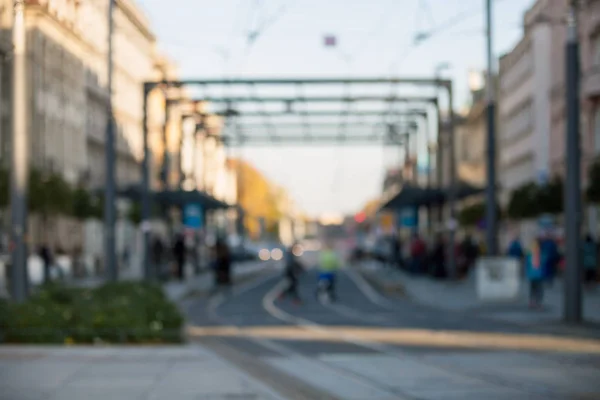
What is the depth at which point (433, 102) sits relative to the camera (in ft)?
174

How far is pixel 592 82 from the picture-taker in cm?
5588

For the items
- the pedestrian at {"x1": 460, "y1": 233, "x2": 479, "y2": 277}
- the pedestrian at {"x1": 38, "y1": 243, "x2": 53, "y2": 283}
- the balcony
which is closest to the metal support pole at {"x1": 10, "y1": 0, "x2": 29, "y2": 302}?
the pedestrian at {"x1": 38, "y1": 243, "x2": 53, "y2": 283}

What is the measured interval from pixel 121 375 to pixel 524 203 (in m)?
49.1

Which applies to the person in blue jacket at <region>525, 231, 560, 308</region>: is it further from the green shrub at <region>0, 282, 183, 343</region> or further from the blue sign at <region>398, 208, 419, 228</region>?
the blue sign at <region>398, 208, 419, 228</region>

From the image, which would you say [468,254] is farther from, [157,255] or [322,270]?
[322,270]

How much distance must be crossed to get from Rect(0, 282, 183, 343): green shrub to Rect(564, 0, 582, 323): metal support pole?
8230mm

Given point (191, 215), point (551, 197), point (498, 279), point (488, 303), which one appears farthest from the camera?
point (551, 197)

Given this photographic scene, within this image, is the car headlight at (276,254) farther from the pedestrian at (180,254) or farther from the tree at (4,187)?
the tree at (4,187)

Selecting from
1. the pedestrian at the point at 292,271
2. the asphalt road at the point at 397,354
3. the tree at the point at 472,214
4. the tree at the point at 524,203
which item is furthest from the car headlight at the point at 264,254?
the asphalt road at the point at 397,354

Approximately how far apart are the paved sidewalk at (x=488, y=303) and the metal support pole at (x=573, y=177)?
1.04 metres

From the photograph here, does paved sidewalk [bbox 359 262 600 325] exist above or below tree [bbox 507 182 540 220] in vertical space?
below

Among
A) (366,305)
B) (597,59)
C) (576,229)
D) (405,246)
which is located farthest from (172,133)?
(576,229)

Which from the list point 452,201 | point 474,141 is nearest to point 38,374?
point 452,201

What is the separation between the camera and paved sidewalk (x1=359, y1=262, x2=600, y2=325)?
94.5 ft
